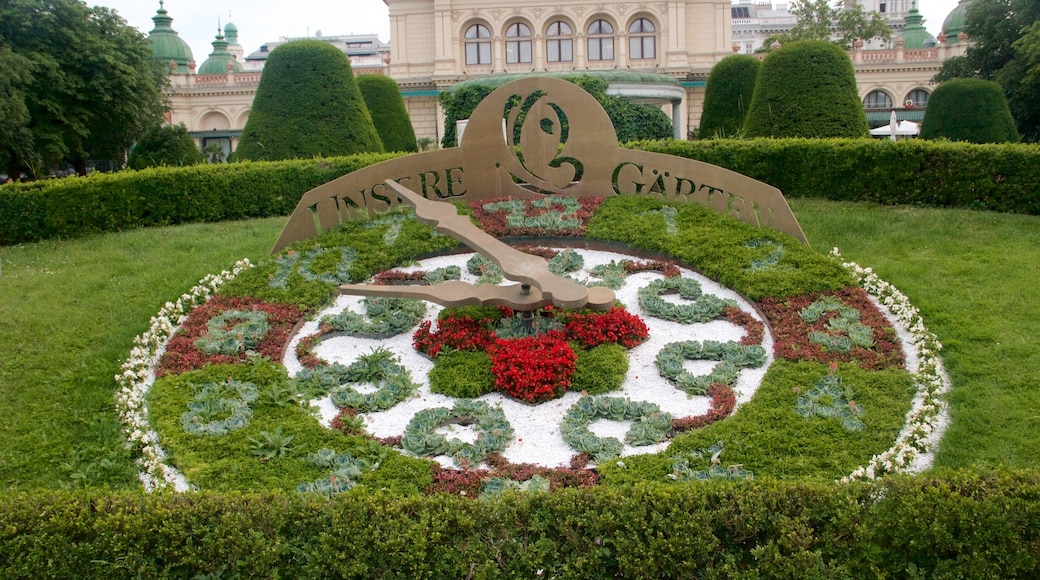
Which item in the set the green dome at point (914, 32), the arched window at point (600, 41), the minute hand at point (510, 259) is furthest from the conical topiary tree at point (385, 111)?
the green dome at point (914, 32)

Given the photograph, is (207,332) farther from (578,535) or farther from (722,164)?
(722,164)

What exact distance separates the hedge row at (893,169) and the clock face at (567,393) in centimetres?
480

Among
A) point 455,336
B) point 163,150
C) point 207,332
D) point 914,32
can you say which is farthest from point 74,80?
point 914,32

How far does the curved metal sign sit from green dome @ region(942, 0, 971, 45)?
4158cm

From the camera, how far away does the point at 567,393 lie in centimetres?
610

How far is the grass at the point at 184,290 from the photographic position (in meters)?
5.49

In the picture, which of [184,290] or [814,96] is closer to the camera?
[184,290]

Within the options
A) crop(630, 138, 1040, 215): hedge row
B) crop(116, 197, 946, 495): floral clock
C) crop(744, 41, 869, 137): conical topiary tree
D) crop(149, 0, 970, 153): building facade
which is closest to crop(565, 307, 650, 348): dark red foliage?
crop(116, 197, 946, 495): floral clock

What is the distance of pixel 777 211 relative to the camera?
819 cm

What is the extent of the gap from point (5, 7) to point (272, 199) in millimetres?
15887

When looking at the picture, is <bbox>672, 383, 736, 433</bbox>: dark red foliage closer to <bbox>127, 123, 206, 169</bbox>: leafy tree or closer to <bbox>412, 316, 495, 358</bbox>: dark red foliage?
<bbox>412, 316, 495, 358</bbox>: dark red foliage

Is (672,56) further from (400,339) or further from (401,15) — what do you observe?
(400,339)

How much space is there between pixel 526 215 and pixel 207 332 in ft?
11.5

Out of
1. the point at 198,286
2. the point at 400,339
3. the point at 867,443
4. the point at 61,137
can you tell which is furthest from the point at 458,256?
the point at 61,137
